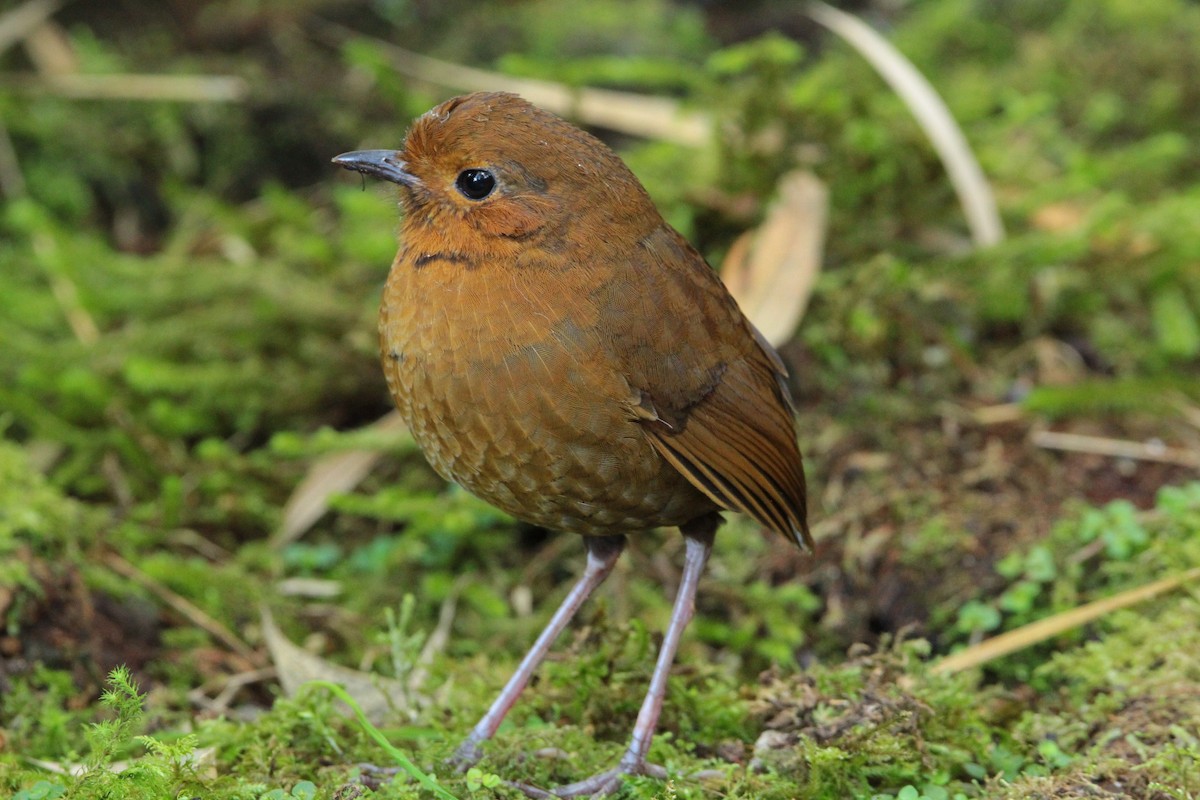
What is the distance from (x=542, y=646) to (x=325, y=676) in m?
0.77

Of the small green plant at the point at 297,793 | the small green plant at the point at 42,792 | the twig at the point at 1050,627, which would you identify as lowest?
the small green plant at the point at 42,792

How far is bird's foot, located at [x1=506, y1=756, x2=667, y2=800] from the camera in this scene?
2863 millimetres

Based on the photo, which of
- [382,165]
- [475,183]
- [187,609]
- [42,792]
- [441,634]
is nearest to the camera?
[42,792]

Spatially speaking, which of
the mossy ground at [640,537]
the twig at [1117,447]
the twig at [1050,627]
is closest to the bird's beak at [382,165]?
the mossy ground at [640,537]

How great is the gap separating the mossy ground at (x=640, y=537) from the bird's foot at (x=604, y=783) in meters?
0.09

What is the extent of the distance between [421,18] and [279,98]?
1.03m

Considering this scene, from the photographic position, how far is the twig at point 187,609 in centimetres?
389

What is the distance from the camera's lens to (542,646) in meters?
3.25

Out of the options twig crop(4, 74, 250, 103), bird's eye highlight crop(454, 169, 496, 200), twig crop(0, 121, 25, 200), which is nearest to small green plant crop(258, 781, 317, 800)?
bird's eye highlight crop(454, 169, 496, 200)

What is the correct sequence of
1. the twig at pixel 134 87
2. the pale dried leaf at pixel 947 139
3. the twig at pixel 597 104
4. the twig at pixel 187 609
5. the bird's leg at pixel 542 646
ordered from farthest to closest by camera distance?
1. the twig at pixel 134 87
2. the twig at pixel 597 104
3. the pale dried leaf at pixel 947 139
4. the twig at pixel 187 609
5. the bird's leg at pixel 542 646

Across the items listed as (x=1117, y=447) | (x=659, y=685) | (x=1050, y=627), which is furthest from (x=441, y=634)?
(x=1117, y=447)

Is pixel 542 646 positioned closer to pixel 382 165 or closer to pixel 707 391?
pixel 707 391

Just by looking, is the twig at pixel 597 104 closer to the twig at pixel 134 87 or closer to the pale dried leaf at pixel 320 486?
the twig at pixel 134 87

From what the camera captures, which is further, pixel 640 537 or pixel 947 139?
pixel 947 139
